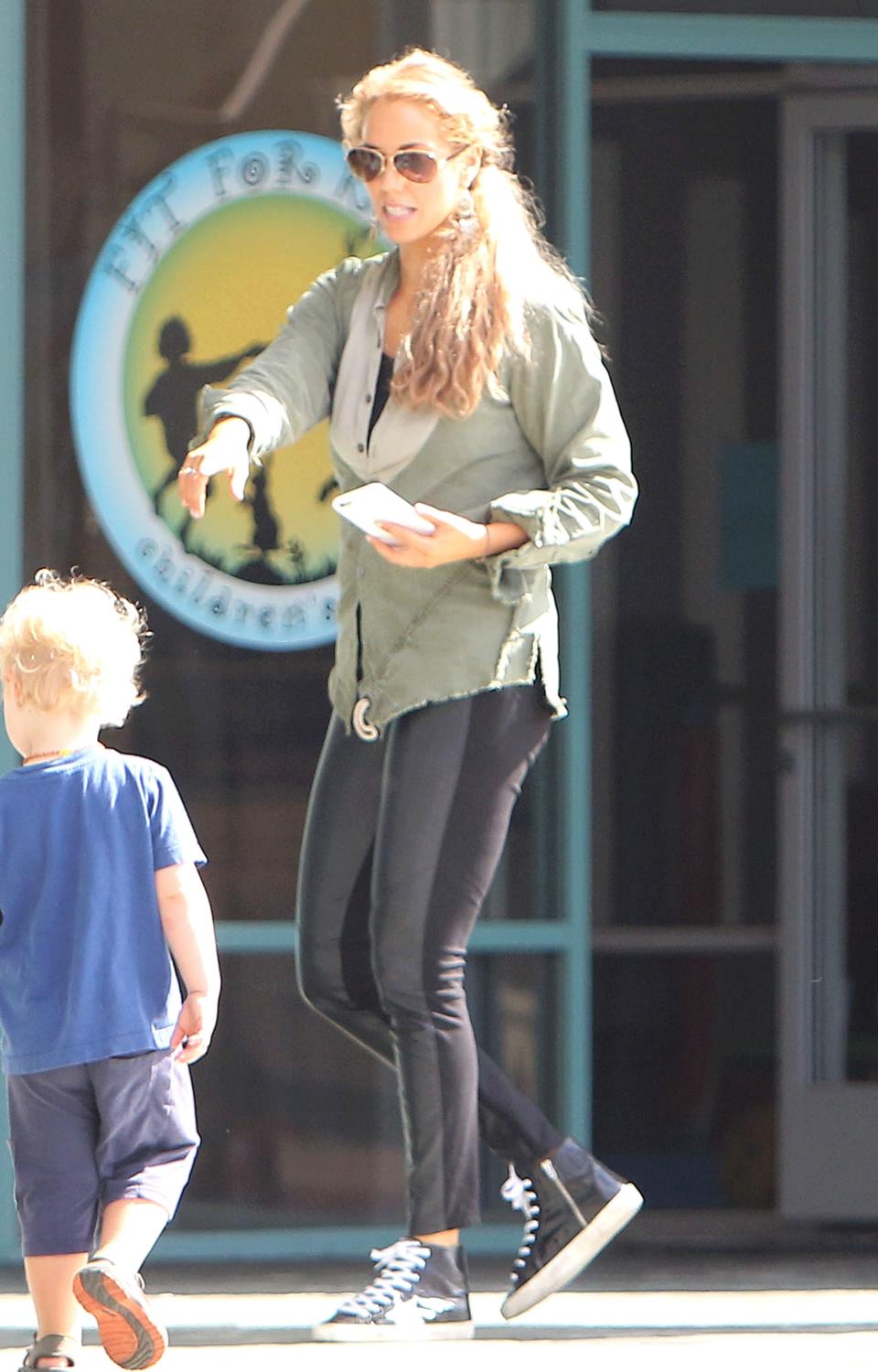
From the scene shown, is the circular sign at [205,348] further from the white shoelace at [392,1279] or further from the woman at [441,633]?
the white shoelace at [392,1279]

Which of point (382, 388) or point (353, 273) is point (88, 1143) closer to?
point (382, 388)

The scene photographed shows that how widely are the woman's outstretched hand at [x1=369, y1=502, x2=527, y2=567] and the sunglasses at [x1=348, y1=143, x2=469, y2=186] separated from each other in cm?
52

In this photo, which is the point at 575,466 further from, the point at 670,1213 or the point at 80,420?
the point at 670,1213

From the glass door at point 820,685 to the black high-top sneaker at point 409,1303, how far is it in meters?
2.05

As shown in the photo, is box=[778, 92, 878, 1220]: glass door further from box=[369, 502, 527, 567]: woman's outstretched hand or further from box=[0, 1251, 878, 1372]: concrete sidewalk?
box=[369, 502, 527, 567]: woman's outstretched hand

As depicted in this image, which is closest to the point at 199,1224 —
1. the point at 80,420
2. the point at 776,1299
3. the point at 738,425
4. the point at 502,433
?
the point at 776,1299

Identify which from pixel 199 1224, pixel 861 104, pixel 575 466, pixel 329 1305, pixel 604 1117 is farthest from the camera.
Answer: pixel 604 1117

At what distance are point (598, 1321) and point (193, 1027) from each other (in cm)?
126

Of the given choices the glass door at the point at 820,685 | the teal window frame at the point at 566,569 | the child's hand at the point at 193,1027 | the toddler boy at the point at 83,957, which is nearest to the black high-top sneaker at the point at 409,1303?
the toddler boy at the point at 83,957

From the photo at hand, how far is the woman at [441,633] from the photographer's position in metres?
3.73

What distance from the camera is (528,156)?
5.05m

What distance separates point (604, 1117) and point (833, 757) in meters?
1.17

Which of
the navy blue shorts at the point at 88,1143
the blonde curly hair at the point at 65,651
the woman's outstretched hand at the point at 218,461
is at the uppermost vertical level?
the woman's outstretched hand at the point at 218,461

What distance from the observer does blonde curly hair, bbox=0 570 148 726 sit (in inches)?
133
